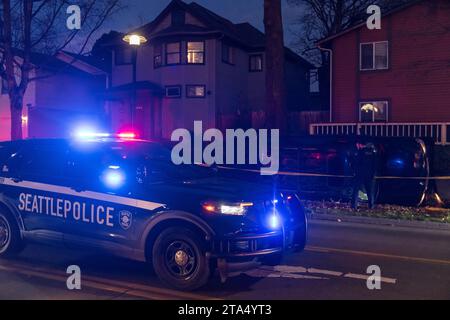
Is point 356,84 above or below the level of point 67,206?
above

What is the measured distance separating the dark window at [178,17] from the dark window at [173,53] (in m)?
1.84

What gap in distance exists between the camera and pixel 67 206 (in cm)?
678

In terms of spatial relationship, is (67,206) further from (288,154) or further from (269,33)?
(269,33)

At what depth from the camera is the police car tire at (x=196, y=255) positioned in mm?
5918

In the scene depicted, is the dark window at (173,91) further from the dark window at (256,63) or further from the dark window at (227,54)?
the dark window at (256,63)

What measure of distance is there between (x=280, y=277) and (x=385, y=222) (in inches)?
228

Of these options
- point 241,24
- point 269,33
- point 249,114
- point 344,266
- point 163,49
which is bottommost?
point 344,266

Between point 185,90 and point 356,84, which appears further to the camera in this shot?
point 185,90

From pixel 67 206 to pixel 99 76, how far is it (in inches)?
1254

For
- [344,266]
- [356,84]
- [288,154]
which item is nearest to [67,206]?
[344,266]

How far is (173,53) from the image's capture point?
29.4 m

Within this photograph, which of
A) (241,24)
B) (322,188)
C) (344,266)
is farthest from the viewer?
(241,24)

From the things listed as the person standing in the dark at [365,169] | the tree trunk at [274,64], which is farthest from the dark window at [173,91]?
the person standing in the dark at [365,169]

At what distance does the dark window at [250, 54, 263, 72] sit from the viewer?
32312 millimetres
